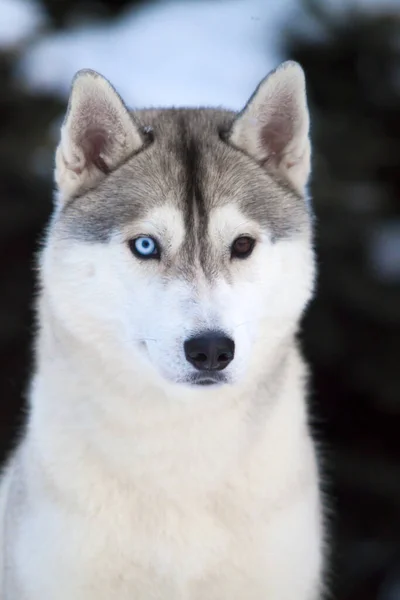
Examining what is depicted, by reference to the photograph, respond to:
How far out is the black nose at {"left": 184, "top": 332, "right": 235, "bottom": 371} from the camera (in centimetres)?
269

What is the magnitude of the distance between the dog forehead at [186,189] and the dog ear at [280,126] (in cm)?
6

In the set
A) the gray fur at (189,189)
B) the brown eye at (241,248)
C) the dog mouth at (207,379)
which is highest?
the gray fur at (189,189)

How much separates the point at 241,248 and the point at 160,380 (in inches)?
18.1

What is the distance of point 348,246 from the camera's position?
6.14 m

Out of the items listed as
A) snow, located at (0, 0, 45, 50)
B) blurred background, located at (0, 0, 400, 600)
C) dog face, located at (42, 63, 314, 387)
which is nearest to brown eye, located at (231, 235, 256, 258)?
dog face, located at (42, 63, 314, 387)

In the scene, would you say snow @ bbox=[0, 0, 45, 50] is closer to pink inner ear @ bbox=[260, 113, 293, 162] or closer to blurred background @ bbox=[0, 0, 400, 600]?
blurred background @ bbox=[0, 0, 400, 600]

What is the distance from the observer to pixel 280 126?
3.22m

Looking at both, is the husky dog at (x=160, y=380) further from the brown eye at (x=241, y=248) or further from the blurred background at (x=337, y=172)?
the blurred background at (x=337, y=172)

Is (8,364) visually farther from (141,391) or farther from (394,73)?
(141,391)

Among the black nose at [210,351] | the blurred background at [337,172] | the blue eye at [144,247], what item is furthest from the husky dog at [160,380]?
the blurred background at [337,172]

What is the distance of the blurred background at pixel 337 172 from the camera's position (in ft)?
20.0

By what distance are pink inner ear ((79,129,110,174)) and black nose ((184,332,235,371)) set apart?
0.76 metres

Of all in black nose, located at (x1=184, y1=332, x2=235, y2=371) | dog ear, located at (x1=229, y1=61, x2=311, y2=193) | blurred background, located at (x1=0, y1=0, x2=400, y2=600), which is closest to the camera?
black nose, located at (x1=184, y1=332, x2=235, y2=371)

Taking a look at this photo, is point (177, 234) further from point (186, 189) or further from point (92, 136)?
point (92, 136)
